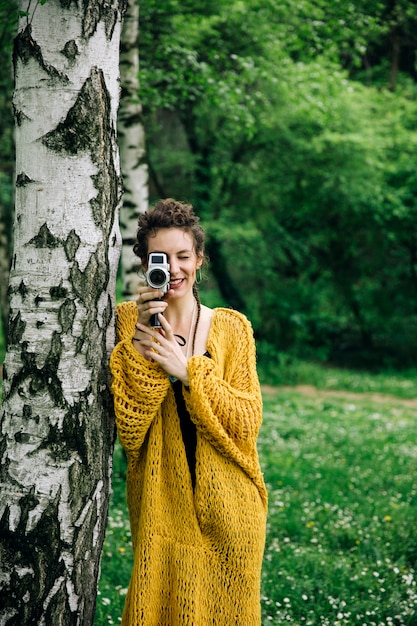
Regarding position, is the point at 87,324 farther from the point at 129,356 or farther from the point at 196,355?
the point at 196,355

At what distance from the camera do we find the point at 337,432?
879 centimetres

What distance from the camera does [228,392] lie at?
2508 mm

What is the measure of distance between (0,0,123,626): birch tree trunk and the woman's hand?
0.24 metres

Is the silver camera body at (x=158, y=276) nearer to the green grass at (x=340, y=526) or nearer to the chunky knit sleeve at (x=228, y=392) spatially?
the chunky knit sleeve at (x=228, y=392)

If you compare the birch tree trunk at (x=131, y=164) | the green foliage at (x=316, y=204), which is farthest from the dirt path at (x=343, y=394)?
the birch tree trunk at (x=131, y=164)

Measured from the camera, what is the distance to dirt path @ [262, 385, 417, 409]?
1307 cm

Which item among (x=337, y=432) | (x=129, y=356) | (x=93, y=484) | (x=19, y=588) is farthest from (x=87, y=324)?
(x=337, y=432)

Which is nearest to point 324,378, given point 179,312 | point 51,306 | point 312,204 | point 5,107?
point 312,204

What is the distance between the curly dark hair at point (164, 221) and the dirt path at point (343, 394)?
1080 cm

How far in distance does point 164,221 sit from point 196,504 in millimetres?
1176

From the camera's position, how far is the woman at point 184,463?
8.00 feet

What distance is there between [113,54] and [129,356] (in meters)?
1.18

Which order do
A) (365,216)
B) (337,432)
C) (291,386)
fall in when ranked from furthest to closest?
(365,216), (291,386), (337,432)

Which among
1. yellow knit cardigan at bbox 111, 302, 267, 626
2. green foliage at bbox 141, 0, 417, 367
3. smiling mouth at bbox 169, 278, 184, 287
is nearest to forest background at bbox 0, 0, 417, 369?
green foliage at bbox 141, 0, 417, 367
